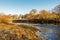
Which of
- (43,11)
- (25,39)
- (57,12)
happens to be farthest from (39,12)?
(25,39)

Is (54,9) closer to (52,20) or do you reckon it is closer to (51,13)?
(51,13)

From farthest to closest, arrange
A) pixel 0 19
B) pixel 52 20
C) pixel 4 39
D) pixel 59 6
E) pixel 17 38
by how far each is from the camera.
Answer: pixel 59 6 < pixel 52 20 < pixel 0 19 < pixel 17 38 < pixel 4 39

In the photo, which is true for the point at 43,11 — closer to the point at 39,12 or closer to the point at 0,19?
the point at 39,12

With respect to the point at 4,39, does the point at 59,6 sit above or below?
above

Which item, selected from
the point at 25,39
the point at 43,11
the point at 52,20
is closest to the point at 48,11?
the point at 43,11

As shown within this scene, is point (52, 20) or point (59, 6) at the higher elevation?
point (59, 6)

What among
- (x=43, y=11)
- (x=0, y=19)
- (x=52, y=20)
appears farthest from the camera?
(x=43, y=11)

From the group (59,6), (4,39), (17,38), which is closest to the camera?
(4,39)

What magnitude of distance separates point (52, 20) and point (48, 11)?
364 inches

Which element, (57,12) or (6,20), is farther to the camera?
(57,12)

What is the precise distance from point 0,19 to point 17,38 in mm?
9146

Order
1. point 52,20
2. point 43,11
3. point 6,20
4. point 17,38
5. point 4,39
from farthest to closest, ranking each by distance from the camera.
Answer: point 43,11 → point 52,20 → point 6,20 → point 17,38 → point 4,39

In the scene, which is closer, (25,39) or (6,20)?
(25,39)

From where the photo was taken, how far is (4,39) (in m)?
8.26
